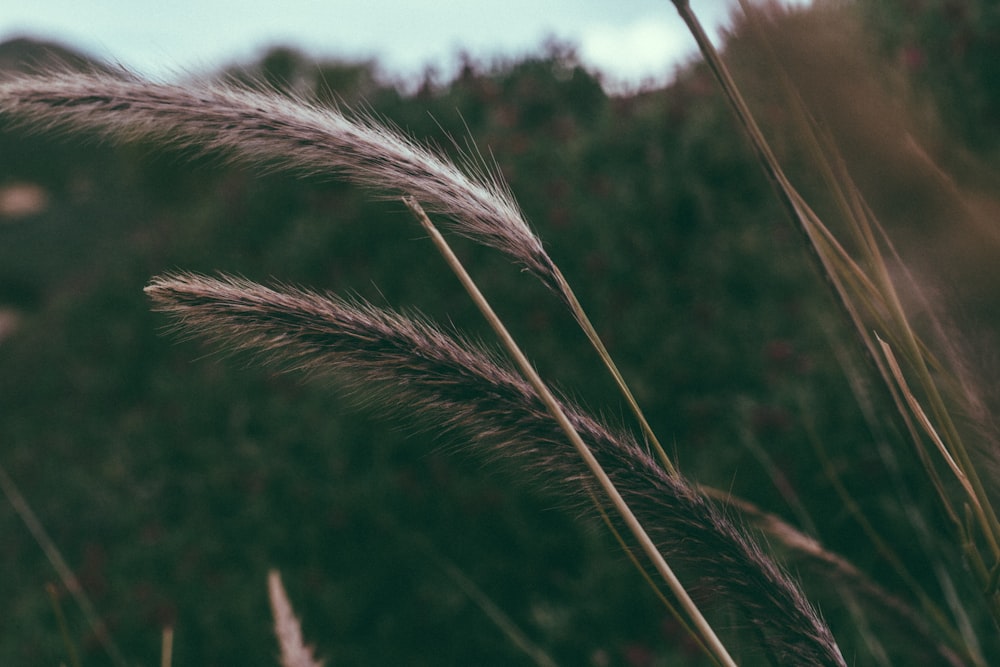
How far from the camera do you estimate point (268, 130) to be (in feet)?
2.32

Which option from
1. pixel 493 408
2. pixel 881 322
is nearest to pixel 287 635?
pixel 493 408

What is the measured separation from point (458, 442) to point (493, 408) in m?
1.04

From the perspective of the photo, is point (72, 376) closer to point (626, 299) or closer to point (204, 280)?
point (626, 299)

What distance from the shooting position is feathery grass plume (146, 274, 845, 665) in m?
0.63

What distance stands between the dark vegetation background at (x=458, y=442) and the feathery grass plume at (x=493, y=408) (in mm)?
640

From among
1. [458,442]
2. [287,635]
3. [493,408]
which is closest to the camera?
[493,408]

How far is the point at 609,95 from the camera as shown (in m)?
5.36

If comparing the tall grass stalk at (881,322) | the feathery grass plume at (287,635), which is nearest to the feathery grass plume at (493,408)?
the tall grass stalk at (881,322)

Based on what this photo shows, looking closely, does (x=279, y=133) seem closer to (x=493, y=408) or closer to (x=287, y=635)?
(x=493, y=408)

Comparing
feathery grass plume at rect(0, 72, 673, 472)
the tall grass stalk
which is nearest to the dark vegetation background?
the tall grass stalk

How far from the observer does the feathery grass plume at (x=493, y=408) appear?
0.63 m

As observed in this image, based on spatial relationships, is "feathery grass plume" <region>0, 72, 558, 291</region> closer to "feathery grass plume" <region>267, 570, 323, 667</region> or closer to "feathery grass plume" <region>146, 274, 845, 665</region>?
"feathery grass plume" <region>146, 274, 845, 665</region>

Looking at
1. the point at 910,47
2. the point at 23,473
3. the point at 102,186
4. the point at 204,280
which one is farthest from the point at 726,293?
the point at 102,186

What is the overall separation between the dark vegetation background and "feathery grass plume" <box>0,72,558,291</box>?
1.91 ft
